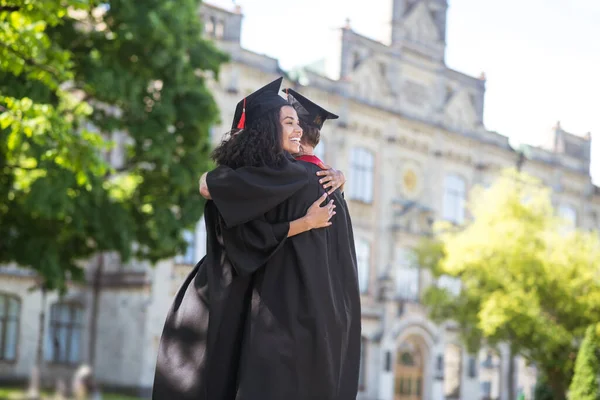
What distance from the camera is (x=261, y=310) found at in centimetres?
486

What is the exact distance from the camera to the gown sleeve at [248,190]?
4.89m

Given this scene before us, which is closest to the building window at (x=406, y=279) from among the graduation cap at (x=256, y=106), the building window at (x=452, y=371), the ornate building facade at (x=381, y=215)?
the ornate building facade at (x=381, y=215)

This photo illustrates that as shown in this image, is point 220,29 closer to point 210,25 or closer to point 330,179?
point 210,25

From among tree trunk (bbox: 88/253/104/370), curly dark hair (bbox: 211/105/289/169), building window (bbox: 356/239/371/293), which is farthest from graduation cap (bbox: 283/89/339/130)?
building window (bbox: 356/239/371/293)

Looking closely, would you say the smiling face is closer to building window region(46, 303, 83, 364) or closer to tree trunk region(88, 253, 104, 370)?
building window region(46, 303, 83, 364)

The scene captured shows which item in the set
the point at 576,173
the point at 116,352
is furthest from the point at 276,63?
the point at 576,173

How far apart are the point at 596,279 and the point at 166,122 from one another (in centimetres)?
1276

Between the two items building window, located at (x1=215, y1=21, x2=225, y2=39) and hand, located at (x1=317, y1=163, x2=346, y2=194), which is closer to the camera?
hand, located at (x1=317, y1=163, x2=346, y2=194)

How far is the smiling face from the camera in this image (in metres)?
5.08

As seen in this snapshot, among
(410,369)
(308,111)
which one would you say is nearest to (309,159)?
(308,111)

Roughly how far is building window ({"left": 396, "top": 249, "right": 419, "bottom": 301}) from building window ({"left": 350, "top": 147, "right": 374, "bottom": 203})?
2544mm

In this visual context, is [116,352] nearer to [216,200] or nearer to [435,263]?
[435,263]

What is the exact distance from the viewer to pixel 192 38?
67.2 feet

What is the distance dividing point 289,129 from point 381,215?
30.7 meters
